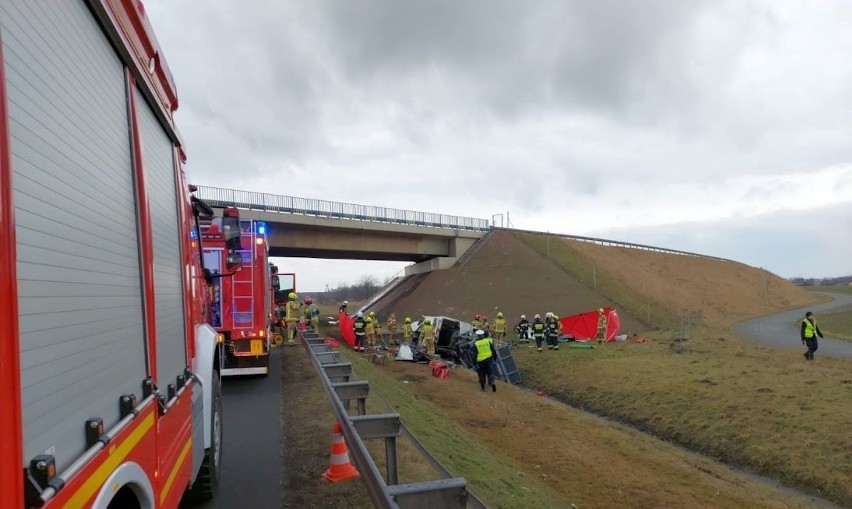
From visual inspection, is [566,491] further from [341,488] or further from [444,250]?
[444,250]

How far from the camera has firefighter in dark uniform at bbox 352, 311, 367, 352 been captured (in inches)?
853

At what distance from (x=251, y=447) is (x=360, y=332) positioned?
47.1 ft

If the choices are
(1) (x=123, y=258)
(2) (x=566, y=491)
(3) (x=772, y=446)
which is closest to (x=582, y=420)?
(3) (x=772, y=446)

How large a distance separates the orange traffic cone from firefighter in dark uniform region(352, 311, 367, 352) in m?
15.5

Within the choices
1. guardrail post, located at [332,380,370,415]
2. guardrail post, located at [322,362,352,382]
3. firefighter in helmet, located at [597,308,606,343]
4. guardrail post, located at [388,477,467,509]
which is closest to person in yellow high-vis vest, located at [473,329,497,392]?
guardrail post, located at [322,362,352,382]

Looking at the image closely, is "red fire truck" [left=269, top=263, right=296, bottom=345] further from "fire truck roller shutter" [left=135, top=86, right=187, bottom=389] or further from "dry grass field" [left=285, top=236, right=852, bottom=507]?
"fire truck roller shutter" [left=135, top=86, right=187, bottom=389]

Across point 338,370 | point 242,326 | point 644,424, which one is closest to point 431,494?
point 338,370

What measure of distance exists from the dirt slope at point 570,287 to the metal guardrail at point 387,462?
28.8m

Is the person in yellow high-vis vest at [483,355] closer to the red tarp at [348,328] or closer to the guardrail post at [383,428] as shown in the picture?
the red tarp at [348,328]

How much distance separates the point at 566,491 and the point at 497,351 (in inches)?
407

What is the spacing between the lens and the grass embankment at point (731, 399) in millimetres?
10664

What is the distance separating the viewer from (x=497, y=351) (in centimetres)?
1941

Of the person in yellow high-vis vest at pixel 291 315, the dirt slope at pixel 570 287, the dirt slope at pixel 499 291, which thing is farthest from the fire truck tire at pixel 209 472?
the dirt slope at pixel 570 287

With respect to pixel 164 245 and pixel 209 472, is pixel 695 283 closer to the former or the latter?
pixel 209 472
